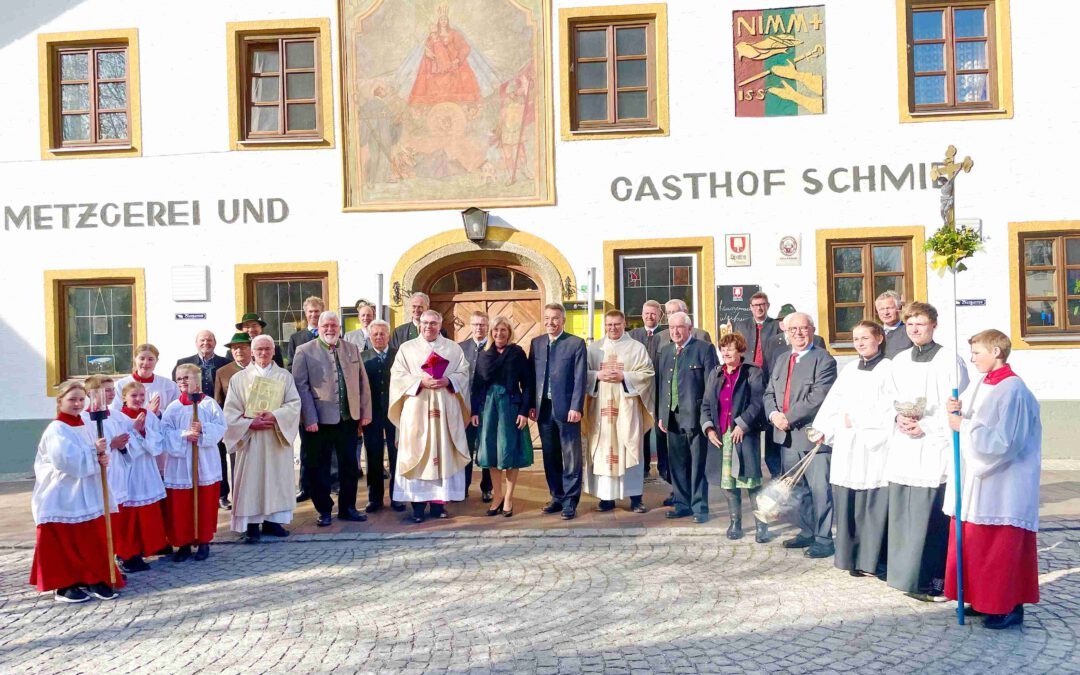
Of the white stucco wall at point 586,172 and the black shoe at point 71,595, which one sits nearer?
the black shoe at point 71,595

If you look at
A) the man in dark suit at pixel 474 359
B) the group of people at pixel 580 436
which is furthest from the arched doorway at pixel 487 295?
the man in dark suit at pixel 474 359

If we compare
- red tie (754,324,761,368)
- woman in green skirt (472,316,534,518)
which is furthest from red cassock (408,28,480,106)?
red tie (754,324,761,368)

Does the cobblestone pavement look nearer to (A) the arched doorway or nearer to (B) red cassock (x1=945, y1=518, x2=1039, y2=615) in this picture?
(B) red cassock (x1=945, y1=518, x2=1039, y2=615)

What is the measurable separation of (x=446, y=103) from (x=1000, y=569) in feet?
27.1

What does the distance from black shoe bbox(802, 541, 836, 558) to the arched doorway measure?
208 inches

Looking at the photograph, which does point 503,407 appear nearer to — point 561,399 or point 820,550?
point 561,399

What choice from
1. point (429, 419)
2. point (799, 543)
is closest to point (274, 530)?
point (429, 419)

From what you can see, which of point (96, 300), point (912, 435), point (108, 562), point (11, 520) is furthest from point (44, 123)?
point (912, 435)

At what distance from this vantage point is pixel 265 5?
431 inches

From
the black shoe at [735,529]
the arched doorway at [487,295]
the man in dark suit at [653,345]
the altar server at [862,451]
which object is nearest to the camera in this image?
the altar server at [862,451]

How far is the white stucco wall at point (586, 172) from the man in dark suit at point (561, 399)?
302 cm

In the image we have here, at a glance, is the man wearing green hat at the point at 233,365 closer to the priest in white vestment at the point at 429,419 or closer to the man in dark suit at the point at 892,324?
the priest in white vestment at the point at 429,419

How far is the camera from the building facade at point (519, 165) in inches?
410

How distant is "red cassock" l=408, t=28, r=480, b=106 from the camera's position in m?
10.7
